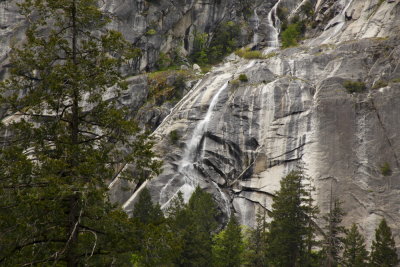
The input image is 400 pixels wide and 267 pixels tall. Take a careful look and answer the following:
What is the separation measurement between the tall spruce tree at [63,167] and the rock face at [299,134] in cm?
2523

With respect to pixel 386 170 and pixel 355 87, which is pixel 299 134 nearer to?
pixel 355 87

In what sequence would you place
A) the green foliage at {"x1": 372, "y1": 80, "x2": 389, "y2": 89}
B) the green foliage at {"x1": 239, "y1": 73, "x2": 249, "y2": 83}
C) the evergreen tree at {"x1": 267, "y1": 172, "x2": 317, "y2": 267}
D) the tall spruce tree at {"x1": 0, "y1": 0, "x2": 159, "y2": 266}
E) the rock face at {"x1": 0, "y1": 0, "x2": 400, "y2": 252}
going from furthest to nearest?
the green foliage at {"x1": 239, "y1": 73, "x2": 249, "y2": 83} → the green foliage at {"x1": 372, "y1": 80, "x2": 389, "y2": 89} → the rock face at {"x1": 0, "y1": 0, "x2": 400, "y2": 252} → the evergreen tree at {"x1": 267, "y1": 172, "x2": 317, "y2": 267} → the tall spruce tree at {"x1": 0, "y1": 0, "x2": 159, "y2": 266}

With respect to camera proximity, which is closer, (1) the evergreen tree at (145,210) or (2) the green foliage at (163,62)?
(1) the evergreen tree at (145,210)

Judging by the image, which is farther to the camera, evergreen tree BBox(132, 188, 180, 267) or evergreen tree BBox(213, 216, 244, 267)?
evergreen tree BBox(213, 216, 244, 267)

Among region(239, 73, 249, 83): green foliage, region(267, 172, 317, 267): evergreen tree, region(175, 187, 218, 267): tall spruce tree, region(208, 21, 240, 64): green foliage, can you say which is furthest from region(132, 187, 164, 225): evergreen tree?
region(208, 21, 240, 64): green foliage

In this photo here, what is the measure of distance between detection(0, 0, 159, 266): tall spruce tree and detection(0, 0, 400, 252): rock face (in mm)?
25134

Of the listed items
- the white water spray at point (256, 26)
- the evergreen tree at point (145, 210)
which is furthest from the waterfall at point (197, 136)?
the white water spray at point (256, 26)

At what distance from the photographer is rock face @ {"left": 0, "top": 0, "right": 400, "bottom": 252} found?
35781 mm

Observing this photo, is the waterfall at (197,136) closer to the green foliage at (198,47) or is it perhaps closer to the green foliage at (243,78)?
the green foliage at (243,78)

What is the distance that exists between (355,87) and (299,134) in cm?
727

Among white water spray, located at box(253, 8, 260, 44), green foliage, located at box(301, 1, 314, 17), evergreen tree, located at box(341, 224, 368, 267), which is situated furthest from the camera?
white water spray, located at box(253, 8, 260, 44)

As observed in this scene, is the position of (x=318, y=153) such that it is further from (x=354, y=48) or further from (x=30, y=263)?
(x=30, y=263)

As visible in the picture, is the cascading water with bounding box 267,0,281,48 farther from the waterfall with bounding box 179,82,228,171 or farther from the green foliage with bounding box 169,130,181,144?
the green foliage with bounding box 169,130,181,144

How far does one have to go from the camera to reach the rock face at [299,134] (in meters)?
35.6
